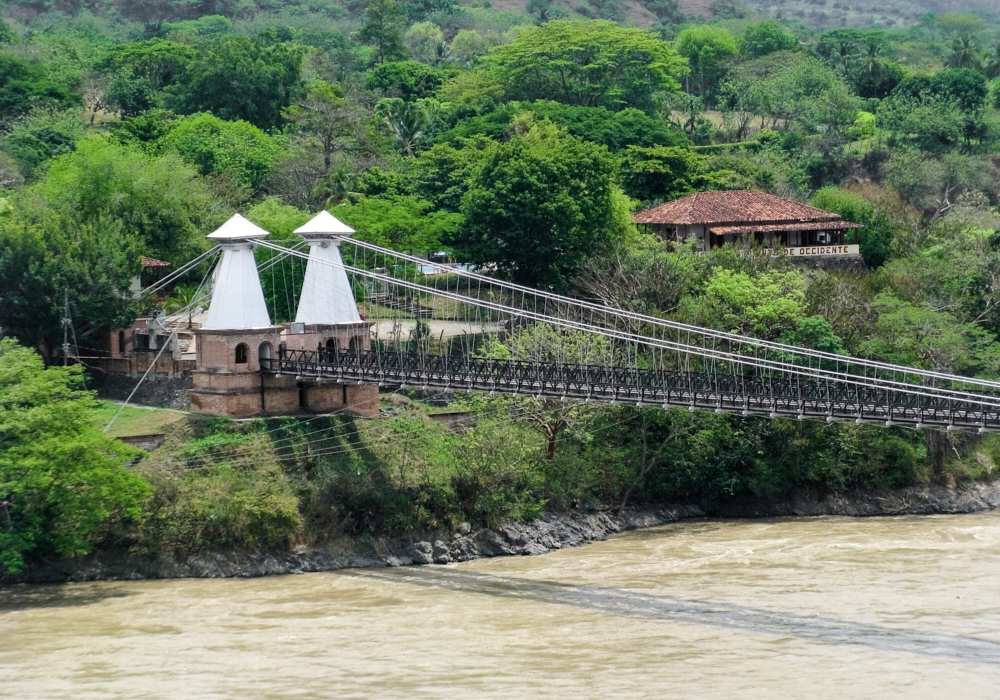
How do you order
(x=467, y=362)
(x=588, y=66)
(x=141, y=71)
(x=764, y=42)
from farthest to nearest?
(x=764, y=42) → (x=141, y=71) → (x=588, y=66) → (x=467, y=362)

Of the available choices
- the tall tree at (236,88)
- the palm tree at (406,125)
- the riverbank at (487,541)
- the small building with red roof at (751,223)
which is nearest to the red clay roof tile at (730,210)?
the small building with red roof at (751,223)

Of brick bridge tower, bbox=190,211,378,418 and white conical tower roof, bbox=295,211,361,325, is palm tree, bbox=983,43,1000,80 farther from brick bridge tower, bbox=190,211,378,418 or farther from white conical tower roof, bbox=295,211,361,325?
brick bridge tower, bbox=190,211,378,418

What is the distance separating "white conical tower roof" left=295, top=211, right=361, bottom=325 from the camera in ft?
152

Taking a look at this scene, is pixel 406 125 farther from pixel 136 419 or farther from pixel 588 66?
pixel 136 419

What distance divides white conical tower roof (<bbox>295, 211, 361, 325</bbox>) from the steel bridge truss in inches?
48.4

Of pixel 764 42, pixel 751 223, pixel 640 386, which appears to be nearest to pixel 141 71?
pixel 751 223

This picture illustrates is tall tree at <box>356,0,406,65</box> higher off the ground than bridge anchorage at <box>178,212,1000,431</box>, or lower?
higher

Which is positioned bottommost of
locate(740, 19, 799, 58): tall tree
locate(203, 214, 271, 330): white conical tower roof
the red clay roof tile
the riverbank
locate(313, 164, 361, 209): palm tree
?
the riverbank

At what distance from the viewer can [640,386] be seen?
40906 mm

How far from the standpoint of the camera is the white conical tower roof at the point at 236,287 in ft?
149

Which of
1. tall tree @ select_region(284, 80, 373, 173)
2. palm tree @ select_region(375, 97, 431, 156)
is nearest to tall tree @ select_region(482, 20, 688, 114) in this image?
palm tree @ select_region(375, 97, 431, 156)

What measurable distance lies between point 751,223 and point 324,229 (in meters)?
23.7

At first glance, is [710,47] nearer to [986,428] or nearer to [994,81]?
[994,81]

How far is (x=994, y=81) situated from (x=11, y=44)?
199ft
